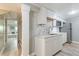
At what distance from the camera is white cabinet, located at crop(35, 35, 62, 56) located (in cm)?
268

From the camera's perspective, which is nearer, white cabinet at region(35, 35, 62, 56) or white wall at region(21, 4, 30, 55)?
white wall at region(21, 4, 30, 55)

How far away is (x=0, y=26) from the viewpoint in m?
3.59

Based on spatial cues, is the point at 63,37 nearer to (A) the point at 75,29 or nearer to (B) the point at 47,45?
(A) the point at 75,29

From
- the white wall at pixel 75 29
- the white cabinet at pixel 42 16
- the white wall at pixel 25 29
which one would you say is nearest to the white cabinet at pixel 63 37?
the white wall at pixel 75 29

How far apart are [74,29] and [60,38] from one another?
0.74 meters

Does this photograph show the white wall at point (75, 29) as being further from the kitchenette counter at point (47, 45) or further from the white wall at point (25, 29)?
the white wall at point (25, 29)

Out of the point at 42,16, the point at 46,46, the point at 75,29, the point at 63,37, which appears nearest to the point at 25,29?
the point at 46,46

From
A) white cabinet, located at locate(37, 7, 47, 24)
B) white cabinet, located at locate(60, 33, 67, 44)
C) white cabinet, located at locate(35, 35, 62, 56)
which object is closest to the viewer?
white cabinet, located at locate(35, 35, 62, 56)

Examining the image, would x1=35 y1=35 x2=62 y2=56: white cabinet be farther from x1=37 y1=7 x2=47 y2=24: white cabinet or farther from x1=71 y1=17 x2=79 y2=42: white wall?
x1=71 y1=17 x2=79 y2=42: white wall

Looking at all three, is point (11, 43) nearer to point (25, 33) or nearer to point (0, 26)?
point (0, 26)

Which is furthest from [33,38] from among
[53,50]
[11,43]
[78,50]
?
[78,50]

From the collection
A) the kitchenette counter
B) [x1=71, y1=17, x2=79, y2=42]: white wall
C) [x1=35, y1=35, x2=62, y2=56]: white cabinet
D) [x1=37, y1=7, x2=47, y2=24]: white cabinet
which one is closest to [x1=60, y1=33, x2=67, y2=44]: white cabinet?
the kitchenette counter

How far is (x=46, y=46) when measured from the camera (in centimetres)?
270

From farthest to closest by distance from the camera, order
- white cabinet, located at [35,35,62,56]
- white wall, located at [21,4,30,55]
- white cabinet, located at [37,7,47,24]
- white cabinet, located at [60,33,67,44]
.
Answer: white cabinet, located at [60,33,67,44] < white cabinet, located at [37,7,47,24] < white cabinet, located at [35,35,62,56] < white wall, located at [21,4,30,55]
